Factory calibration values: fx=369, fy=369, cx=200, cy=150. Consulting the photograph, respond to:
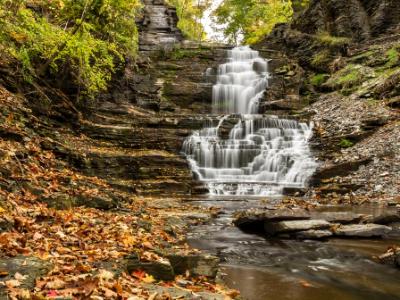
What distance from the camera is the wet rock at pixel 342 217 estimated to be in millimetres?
9378

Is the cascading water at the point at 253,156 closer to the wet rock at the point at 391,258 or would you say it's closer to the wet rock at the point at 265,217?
the wet rock at the point at 265,217

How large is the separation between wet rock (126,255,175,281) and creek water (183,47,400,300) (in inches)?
48.2

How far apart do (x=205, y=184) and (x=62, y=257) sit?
12194 mm

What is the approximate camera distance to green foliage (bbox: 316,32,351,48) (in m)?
27.2

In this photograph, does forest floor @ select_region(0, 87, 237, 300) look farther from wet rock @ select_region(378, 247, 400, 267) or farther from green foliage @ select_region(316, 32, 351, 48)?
green foliage @ select_region(316, 32, 351, 48)

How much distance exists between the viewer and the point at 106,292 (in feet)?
10.9

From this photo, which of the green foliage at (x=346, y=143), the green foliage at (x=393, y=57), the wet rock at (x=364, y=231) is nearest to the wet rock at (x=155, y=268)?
the wet rock at (x=364, y=231)

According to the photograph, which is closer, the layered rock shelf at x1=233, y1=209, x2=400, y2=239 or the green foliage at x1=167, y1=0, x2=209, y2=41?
the layered rock shelf at x1=233, y1=209, x2=400, y2=239

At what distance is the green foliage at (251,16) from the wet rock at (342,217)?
3451 centimetres

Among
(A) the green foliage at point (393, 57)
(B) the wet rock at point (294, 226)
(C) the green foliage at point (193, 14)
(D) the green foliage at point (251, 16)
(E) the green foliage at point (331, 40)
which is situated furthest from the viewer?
(C) the green foliage at point (193, 14)

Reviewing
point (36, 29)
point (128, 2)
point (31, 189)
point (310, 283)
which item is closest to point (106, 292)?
point (310, 283)

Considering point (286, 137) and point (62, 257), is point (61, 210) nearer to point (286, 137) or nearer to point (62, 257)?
point (62, 257)

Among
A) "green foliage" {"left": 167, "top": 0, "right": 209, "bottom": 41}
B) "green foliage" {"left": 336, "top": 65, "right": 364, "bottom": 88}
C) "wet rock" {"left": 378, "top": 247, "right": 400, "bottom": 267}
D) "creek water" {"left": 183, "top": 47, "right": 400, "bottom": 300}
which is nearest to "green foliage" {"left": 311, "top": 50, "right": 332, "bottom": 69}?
"green foliage" {"left": 336, "top": 65, "right": 364, "bottom": 88}

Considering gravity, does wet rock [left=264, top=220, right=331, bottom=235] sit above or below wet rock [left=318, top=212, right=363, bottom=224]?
below
